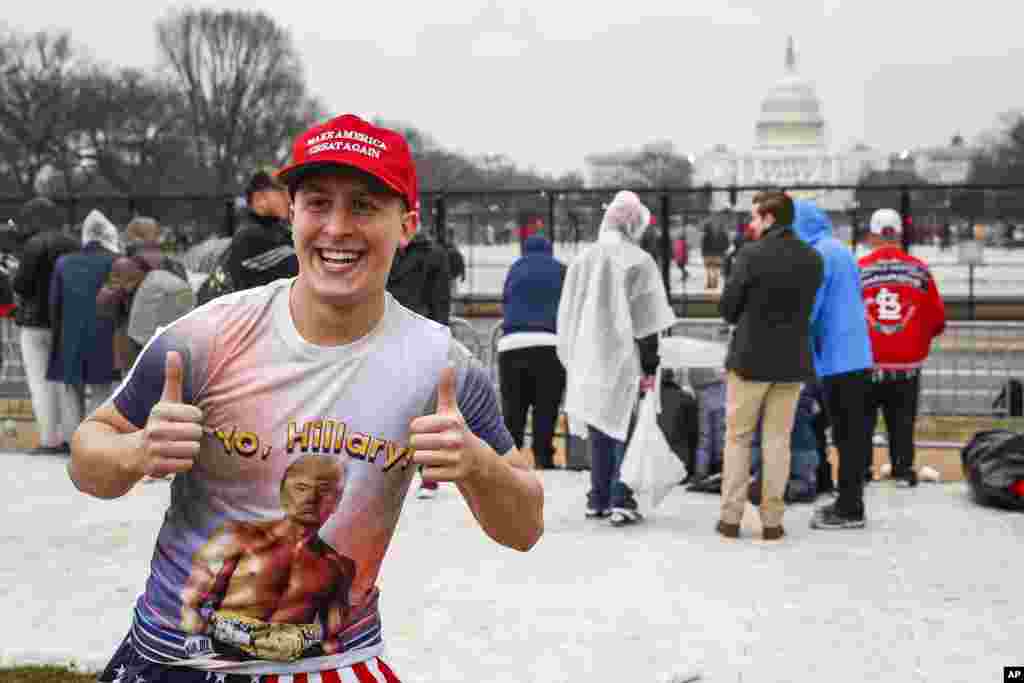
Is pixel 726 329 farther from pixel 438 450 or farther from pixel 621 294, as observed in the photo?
pixel 438 450

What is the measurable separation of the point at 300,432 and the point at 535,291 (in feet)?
22.9

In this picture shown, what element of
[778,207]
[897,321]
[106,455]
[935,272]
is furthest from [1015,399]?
[935,272]

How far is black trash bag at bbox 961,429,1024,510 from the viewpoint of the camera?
791 cm

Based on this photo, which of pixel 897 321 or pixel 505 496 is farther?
pixel 897 321

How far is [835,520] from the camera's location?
748 cm

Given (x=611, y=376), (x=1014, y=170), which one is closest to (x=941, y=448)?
(x=611, y=376)

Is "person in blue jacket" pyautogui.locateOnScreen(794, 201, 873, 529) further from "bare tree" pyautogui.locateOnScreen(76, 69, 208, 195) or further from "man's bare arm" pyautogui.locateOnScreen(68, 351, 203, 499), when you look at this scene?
"bare tree" pyautogui.locateOnScreen(76, 69, 208, 195)

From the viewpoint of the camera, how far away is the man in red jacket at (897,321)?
28.3 ft

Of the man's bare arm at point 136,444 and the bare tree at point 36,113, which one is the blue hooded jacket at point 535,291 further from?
the bare tree at point 36,113

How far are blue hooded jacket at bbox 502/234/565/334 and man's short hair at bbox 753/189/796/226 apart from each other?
90.1 inches

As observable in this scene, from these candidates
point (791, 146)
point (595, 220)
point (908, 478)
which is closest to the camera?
point (908, 478)

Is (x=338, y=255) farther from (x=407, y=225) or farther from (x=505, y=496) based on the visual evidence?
(x=505, y=496)

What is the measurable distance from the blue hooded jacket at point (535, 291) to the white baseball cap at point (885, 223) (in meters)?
2.17

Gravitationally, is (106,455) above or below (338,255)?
below
